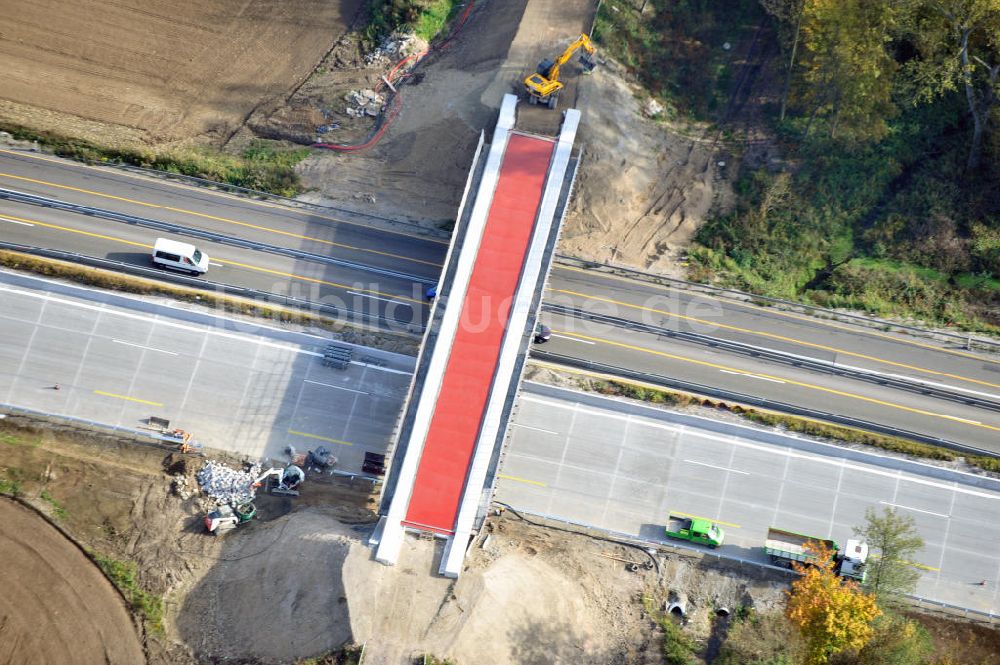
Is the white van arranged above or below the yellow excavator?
below

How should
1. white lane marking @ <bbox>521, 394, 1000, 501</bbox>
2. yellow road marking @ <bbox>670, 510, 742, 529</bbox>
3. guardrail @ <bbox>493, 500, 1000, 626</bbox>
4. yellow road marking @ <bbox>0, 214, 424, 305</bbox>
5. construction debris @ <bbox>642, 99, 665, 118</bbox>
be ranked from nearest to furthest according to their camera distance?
guardrail @ <bbox>493, 500, 1000, 626</bbox>, yellow road marking @ <bbox>670, 510, 742, 529</bbox>, white lane marking @ <bbox>521, 394, 1000, 501</bbox>, yellow road marking @ <bbox>0, 214, 424, 305</bbox>, construction debris @ <bbox>642, 99, 665, 118</bbox>

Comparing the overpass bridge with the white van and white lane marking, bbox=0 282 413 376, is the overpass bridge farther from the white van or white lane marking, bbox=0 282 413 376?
the white van

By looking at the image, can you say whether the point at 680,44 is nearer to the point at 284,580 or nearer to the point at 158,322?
the point at 158,322

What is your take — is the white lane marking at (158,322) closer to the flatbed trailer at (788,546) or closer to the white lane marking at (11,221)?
the white lane marking at (11,221)

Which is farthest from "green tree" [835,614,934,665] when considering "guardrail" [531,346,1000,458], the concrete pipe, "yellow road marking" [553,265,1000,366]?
"yellow road marking" [553,265,1000,366]

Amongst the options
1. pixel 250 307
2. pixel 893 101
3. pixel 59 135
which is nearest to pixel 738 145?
pixel 893 101

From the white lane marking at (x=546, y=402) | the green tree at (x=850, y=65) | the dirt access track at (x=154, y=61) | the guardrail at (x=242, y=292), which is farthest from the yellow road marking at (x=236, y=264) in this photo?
the green tree at (x=850, y=65)

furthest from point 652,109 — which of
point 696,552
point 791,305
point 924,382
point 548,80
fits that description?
point 696,552
